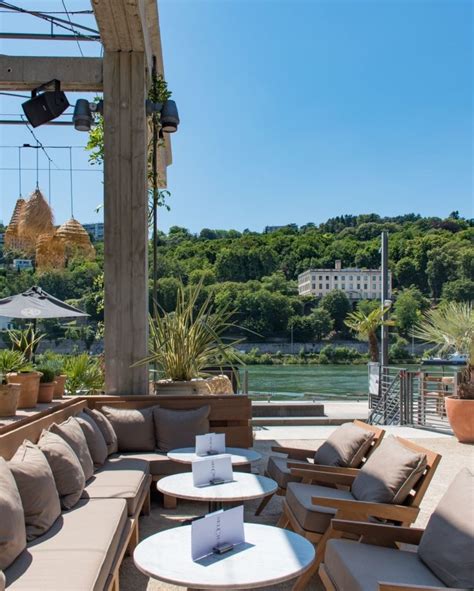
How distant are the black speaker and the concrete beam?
0.79 ft

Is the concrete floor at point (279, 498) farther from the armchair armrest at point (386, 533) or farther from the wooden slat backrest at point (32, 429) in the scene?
the wooden slat backrest at point (32, 429)

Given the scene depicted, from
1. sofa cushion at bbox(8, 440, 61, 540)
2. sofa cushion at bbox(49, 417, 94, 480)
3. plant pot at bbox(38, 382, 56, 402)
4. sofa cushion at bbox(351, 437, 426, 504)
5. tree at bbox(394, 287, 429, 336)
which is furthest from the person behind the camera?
tree at bbox(394, 287, 429, 336)

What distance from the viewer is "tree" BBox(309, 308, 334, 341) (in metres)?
40.0

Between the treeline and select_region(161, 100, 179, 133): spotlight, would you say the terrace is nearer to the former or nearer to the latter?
select_region(161, 100, 179, 133): spotlight

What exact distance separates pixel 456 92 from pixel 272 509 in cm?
1081

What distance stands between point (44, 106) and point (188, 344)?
239 centimetres

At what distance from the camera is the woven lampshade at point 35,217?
5.64 meters

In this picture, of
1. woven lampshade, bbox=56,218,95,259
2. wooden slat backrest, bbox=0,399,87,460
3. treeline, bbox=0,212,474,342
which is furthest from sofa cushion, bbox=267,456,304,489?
treeline, bbox=0,212,474,342

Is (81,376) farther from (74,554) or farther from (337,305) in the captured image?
(337,305)

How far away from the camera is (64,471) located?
286 cm

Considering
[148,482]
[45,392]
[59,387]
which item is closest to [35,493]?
[148,482]

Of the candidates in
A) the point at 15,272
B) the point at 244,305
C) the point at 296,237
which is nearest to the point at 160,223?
the point at 15,272

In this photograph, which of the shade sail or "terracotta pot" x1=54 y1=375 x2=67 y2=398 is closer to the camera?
"terracotta pot" x1=54 y1=375 x2=67 y2=398

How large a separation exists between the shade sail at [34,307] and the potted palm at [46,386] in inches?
103
